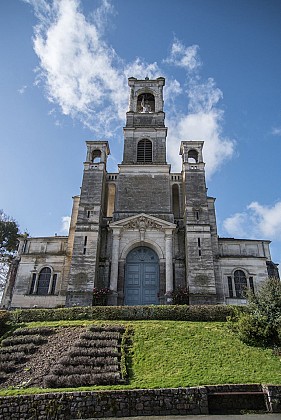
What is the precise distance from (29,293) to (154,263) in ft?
29.0

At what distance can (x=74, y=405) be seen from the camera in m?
9.28

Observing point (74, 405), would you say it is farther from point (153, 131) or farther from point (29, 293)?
point (153, 131)

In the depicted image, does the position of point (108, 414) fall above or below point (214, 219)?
below

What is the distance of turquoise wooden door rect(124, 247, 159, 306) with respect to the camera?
2180cm

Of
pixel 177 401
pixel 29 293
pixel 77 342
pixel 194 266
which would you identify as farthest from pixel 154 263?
pixel 177 401

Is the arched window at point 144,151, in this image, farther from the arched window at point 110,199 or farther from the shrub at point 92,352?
the shrub at point 92,352

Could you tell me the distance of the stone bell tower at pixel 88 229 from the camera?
69.4 feet

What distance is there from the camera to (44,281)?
2338cm

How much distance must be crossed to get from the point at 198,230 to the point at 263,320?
9.75 meters

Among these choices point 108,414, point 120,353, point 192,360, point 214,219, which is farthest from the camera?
point 214,219

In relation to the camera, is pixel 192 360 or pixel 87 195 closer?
pixel 192 360

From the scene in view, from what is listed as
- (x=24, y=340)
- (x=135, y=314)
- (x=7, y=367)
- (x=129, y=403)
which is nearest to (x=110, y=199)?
(x=135, y=314)

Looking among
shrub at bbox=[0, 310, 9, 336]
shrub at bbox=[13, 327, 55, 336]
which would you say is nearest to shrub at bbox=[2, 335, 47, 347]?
shrub at bbox=[13, 327, 55, 336]

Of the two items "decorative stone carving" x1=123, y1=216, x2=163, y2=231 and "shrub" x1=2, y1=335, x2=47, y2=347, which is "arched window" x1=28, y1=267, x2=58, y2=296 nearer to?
"decorative stone carving" x1=123, y1=216, x2=163, y2=231
